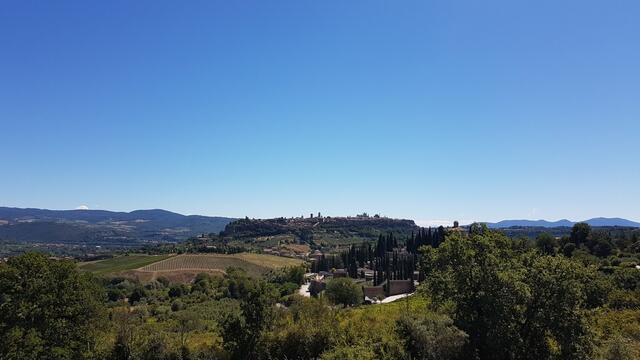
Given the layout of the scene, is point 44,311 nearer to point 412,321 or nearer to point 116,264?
point 412,321

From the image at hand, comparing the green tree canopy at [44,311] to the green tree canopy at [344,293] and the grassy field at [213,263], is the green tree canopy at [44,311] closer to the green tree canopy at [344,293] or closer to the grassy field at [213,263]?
the green tree canopy at [344,293]

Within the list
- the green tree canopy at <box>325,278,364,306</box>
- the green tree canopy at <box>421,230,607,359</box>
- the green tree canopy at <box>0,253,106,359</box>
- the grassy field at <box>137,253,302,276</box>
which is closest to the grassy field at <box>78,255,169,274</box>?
the grassy field at <box>137,253,302,276</box>

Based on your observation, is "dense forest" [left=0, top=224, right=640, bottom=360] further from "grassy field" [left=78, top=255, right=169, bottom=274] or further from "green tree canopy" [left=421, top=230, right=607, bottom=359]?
"grassy field" [left=78, top=255, right=169, bottom=274]

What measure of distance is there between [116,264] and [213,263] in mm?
32198

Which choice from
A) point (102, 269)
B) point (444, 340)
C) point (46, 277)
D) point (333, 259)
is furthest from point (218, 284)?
point (444, 340)

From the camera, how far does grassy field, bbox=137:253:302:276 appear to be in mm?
133250

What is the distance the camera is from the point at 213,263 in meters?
142

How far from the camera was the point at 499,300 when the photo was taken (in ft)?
72.0

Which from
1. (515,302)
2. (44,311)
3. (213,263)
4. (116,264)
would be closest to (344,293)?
(44,311)

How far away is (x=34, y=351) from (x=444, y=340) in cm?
2202

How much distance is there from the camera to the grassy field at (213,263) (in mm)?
133250

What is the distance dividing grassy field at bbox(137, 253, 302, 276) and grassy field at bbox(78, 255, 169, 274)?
5.19 metres

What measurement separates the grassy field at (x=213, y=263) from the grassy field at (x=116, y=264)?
5193 mm

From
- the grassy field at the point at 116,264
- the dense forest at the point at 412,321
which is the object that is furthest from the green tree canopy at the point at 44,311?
the grassy field at the point at 116,264
